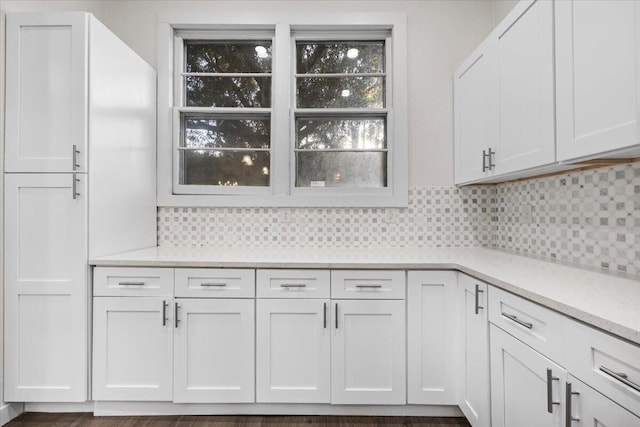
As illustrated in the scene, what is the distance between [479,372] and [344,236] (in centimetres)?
125

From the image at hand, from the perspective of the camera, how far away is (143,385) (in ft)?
6.24

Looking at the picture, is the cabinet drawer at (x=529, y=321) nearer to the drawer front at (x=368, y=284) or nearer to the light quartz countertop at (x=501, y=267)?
the light quartz countertop at (x=501, y=267)

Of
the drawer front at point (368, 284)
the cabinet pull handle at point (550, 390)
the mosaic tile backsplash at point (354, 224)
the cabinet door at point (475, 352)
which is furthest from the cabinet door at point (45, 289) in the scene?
the cabinet pull handle at point (550, 390)

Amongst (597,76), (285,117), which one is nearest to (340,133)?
(285,117)

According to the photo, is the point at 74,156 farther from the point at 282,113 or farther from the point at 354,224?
the point at 354,224

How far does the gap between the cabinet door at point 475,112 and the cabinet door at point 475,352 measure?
0.74 metres

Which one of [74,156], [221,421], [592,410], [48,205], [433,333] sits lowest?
[221,421]

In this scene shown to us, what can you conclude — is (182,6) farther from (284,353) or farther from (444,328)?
(444,328)

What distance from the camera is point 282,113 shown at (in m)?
2.61

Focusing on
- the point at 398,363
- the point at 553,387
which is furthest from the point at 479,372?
the point at 553,387

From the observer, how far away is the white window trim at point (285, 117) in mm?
2594

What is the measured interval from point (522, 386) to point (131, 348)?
1.84 metres

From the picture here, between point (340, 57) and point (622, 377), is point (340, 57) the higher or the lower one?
the higher one

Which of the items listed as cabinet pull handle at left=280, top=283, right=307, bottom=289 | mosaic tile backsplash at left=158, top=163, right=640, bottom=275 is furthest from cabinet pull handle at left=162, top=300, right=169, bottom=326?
mosaic tile backsplash at left=158, top=163, right=640, bottom=275
